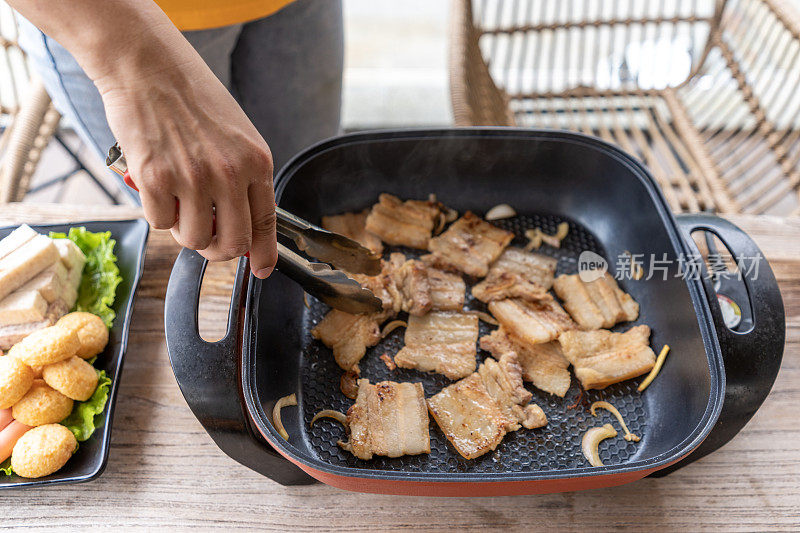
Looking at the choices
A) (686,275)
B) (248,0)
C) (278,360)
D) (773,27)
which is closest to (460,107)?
(248,0)

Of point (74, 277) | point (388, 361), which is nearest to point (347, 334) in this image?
point (388, 361)

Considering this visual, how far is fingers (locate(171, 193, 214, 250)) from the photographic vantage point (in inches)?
32.9

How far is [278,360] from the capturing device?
51.9 inches

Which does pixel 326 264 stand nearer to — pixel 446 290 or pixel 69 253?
pixel 446 290

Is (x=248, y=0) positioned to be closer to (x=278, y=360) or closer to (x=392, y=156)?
(x=392, y=156)

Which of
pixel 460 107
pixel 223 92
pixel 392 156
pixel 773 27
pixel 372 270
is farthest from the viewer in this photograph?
pixel 773 27

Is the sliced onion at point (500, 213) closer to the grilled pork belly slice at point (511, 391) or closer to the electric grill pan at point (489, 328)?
the electric grill pan at point (489, 328)

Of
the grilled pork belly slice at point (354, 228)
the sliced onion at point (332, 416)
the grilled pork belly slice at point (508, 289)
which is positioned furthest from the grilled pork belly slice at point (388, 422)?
the grilled pork belly slice at point (354, 228)

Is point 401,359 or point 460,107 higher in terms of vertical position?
point 460,107

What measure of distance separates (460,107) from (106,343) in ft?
4.79

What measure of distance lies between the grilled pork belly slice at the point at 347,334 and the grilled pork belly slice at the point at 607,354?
0.50 metres

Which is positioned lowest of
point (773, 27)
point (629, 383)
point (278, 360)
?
point (278, 360)

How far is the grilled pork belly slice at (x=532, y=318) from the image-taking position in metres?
1.44

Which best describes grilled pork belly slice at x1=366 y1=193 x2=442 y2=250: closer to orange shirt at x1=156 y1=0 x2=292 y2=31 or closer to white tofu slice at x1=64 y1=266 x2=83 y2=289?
orange shirt at x1=156 y1=0 x2=292 y2=31
